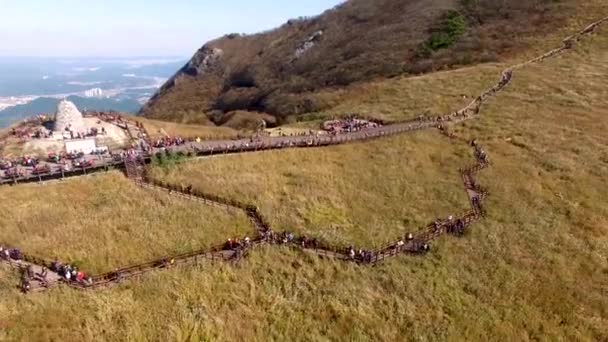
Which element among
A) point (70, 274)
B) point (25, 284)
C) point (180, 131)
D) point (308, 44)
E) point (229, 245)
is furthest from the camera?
point (308, 44)

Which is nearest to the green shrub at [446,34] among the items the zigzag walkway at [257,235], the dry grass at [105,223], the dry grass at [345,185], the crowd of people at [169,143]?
the zigzag walkway at [257,235]

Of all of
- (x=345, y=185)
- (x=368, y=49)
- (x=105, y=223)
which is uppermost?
(x=368, y=49)

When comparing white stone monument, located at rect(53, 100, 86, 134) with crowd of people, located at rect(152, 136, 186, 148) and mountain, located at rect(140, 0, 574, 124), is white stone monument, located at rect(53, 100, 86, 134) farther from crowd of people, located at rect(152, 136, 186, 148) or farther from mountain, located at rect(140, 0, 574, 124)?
mountain, located at rect(140, 0, 574, 124)

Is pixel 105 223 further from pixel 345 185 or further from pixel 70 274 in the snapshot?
pixel 345 185

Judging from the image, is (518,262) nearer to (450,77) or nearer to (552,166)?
(552,166)

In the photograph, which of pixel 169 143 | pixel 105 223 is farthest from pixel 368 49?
pixel 105 223

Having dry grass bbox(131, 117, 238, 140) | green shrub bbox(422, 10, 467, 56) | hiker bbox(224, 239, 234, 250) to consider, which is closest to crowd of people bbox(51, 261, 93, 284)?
hiker bbox(224, 239, 234, 250)

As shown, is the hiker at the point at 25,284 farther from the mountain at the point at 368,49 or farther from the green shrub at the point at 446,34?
the green shrub at the point at 446,34
